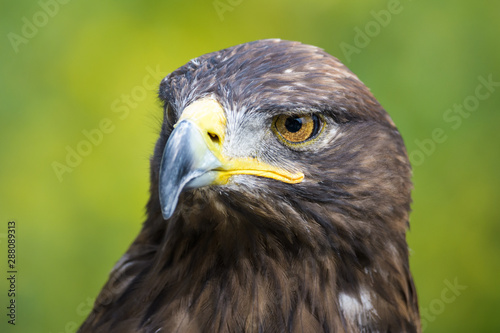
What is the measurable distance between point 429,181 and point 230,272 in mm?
2809

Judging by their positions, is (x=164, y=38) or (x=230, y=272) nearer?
(x=230, y=272)

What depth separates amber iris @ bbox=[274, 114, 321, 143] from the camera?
2047mm

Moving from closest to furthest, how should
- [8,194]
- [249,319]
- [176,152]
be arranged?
[176,152]
[249,319]
[8,194]

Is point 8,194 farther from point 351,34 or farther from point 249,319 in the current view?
point 249,319

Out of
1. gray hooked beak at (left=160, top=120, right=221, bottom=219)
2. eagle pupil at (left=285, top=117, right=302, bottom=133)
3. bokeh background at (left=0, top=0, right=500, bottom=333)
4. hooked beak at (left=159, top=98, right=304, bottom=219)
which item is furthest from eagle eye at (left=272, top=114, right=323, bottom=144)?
bokeh background at (left=0, top=0, right=500, bottom=333)

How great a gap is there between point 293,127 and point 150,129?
8.29ft

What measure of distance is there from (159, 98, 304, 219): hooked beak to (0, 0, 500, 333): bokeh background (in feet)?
8.43

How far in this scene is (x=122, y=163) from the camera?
4.59 meters

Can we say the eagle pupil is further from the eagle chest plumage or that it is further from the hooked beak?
the hooked beak

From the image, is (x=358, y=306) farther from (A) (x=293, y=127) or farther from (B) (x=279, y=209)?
(A) (x=293, y=127)

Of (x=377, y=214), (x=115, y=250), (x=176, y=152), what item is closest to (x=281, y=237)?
(x=377, y=214)

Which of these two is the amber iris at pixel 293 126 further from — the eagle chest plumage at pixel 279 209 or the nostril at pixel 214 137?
the nostril at pixel 214 137

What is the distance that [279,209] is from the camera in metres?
2.04

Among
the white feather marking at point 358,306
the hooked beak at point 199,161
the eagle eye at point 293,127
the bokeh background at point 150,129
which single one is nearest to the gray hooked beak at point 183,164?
the hooked beak at point 199,161
